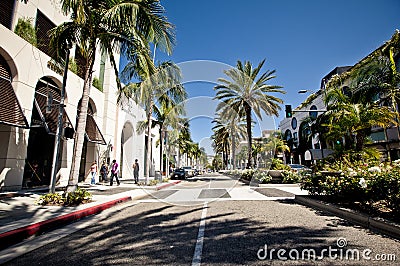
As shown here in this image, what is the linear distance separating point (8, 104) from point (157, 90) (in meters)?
10.4

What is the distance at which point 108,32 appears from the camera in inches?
374

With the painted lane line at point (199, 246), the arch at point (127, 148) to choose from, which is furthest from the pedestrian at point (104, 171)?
the painted lane line at point (199, 246)

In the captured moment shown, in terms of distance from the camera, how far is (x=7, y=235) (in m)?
4.66

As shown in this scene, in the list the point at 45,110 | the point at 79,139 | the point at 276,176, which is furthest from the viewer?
the point at 276,176

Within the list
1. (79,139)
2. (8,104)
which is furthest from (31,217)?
(8,104)

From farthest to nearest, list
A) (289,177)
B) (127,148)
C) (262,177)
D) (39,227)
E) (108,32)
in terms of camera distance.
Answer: (127,148) → (262,177) → (289,177) → (108,32) → (39,227)

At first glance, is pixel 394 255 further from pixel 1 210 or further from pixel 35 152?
pixel 35 152

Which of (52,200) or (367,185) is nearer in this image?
(367,185)

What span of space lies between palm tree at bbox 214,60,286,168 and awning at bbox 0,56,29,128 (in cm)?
1675

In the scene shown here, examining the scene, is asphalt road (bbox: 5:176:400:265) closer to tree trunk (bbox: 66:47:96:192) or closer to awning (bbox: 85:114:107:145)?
tree trunk (bbox: 66:47:96:192)

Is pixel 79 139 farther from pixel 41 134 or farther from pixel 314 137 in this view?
pixel 314 137

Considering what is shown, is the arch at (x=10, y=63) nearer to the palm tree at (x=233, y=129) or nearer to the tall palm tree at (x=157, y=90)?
the tall palm tree at (x=157, y=90)

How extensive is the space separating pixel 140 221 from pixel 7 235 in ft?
9.41

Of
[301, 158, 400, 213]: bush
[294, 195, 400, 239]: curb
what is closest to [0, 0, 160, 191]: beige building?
[294, 195, 400, 239]: curb
